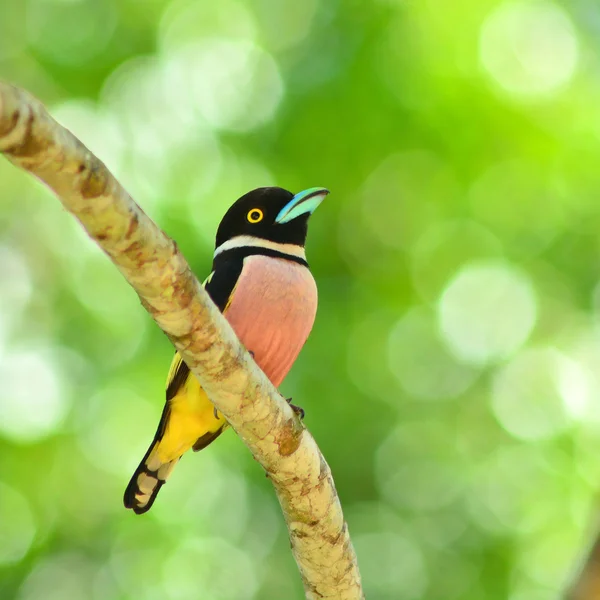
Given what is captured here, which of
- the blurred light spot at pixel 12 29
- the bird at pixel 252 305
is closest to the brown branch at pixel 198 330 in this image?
the bird at pixel 252 305

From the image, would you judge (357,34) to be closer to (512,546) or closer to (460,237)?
(460,237)

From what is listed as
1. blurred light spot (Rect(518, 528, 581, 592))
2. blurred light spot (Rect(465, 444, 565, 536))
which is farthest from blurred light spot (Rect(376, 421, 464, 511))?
blurred light spot (Rect(518, 528, 581, 592))

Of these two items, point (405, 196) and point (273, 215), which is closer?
point (273, 215)

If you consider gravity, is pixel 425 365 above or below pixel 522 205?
below

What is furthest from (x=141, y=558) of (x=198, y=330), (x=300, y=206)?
(x=198, y=330)

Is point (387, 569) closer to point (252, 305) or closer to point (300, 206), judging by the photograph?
point (300, 206)

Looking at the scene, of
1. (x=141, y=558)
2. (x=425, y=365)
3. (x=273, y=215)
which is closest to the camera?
(x=273, y=215)

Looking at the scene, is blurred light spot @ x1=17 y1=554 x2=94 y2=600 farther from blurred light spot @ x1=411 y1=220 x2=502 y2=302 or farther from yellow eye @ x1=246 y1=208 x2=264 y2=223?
yellow eye @ x1=246 y1=208 x2=264 y2=223
